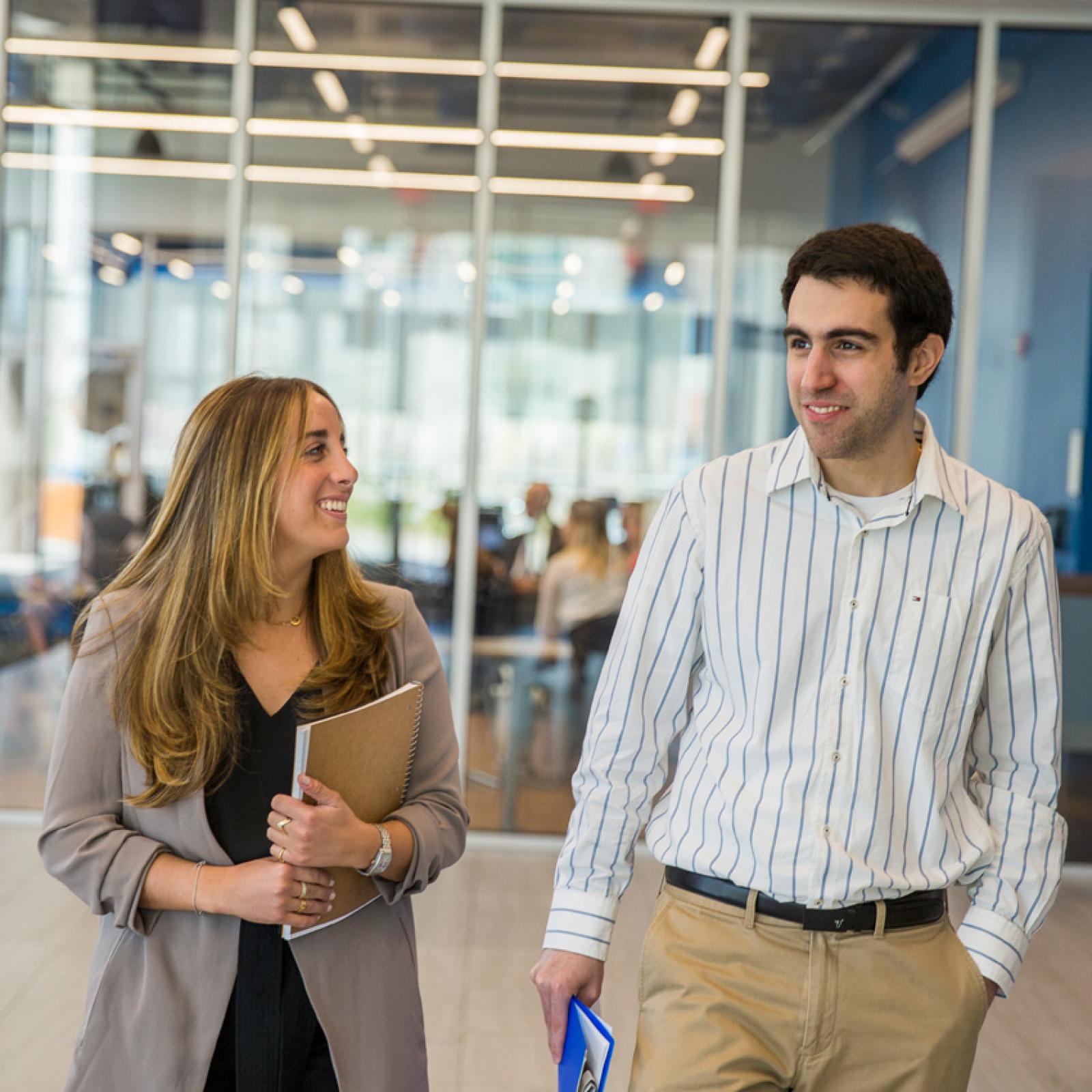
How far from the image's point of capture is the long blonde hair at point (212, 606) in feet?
5.51

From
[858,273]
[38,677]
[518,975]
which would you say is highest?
[858,273]

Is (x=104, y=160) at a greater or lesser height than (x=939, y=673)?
greater

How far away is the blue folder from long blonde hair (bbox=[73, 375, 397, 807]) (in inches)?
19.9

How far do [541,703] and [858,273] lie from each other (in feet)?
14.1

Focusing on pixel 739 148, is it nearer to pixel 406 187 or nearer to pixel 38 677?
pixel 406 187

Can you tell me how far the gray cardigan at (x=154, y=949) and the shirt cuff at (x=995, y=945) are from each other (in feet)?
2.41

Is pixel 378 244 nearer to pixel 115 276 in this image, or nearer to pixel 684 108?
pixel 115 276

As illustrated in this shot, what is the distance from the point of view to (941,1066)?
1.65m

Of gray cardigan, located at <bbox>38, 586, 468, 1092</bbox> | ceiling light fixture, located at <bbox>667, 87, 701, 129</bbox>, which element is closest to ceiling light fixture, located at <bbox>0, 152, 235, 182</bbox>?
ceiling light fixture, located at <bbox>667, 87, 701, 129</bbox>

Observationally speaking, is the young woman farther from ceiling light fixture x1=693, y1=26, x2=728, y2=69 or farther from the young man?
ceiling light fixture x1=693, y1=26, x2=728, y2=69

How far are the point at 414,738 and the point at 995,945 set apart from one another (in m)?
0.81

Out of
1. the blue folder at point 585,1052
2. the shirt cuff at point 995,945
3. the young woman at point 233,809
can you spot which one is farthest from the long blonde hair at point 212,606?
the shirt cuff at point 995,945

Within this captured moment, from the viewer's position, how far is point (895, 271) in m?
1.68

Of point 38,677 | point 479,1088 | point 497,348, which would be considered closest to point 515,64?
point 497,348
